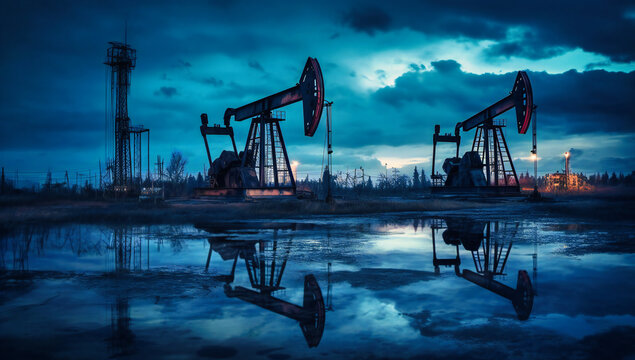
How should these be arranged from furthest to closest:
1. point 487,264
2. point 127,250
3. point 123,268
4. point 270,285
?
point 127,250 < point 487,264 < point 123,268 < point 270,285

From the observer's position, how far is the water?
329cm

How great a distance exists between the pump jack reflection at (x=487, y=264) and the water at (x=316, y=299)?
0.03 metres

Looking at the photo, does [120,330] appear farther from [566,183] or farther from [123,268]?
[566,183]

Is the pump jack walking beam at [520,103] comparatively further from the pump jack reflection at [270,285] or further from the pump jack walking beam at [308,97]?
the pump jack reflection at [270,285]

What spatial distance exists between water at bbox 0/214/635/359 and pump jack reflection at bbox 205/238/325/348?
25 mm

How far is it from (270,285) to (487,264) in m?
3.44

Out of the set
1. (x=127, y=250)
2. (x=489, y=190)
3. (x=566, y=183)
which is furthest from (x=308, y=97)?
(x=566, y=183)

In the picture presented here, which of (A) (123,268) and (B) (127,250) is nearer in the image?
(A) (123,268)

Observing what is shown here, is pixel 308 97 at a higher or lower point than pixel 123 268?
higher

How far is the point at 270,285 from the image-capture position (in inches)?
210

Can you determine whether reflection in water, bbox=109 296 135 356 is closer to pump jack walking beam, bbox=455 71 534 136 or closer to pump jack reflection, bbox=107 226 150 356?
pump jack reflection, bbox=107 226 150 356

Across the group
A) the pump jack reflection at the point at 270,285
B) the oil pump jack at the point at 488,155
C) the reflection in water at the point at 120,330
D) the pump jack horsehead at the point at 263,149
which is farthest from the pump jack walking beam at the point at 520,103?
the reflection in water at the point at 120,330

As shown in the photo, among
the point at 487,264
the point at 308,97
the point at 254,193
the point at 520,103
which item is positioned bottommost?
the point at 487,264

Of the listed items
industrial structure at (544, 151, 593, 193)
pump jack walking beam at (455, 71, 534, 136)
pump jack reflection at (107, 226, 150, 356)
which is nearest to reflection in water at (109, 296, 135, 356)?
pump jack reflection at (107, 226, 150, 356)
